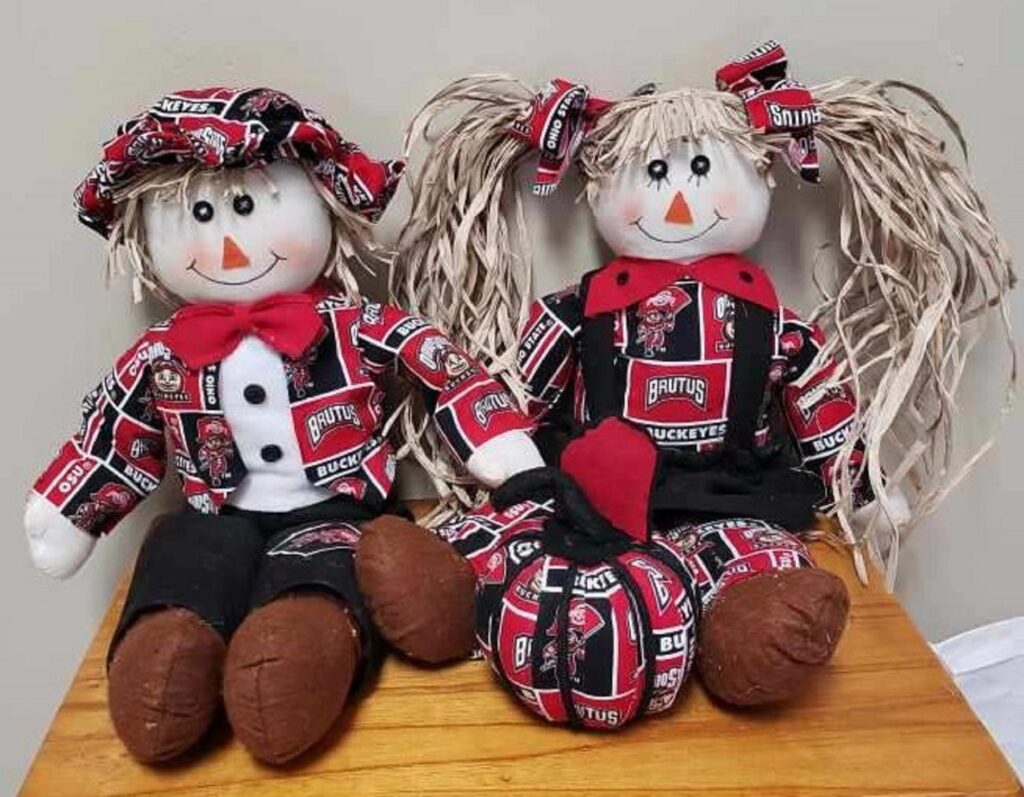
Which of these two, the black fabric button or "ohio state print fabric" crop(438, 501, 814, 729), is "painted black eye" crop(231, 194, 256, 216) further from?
"ohio state print fabric" crop(438, 501, 814, 729)

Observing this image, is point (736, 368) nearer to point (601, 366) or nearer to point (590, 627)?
point (601, 366)

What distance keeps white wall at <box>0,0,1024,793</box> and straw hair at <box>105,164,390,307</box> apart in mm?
59

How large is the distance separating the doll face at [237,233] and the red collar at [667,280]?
177mm

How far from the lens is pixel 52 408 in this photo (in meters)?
0.87

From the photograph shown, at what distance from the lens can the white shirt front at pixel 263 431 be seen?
0.72m

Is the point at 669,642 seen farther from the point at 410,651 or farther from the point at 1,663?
the point at 1,663

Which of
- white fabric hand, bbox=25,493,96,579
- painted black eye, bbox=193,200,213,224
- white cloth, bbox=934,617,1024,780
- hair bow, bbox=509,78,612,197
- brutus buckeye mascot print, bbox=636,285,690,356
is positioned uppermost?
hair bow, bbox=509,78,612,197

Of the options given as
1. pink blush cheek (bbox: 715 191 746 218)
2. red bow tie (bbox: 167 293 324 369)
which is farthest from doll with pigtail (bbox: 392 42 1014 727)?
red bow tie (bbox: 167 293 324 369)

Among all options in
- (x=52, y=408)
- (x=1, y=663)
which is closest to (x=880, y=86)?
(x=52, y=408)

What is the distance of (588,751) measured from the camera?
63 cm

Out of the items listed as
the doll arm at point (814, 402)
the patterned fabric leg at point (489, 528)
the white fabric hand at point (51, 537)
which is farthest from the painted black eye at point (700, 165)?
the white fabric hand at point (51, 537)

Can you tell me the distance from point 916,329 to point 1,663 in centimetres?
73

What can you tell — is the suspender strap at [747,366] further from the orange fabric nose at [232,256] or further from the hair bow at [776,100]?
the orange fabric nose at [232,256]

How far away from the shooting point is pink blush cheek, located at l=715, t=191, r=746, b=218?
2.38 feet
